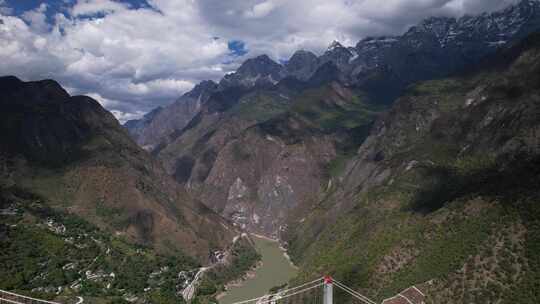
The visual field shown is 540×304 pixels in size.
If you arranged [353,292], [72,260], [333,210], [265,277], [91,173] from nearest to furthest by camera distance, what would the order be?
[353,292] < [72,260] < [265,277] < [91,173] < [333,210]

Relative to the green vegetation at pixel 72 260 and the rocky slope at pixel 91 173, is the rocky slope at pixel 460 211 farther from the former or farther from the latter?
the rocky slope at pixel 91 173

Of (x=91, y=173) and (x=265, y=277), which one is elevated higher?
(x=91, y=173)

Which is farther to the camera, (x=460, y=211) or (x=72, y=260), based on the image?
(x=72, y=260)

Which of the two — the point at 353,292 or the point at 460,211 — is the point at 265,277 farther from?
the point at 460,211

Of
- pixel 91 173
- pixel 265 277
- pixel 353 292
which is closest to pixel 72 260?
pixel 91 173

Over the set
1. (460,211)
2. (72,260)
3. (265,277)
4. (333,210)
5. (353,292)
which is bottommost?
(72,260)

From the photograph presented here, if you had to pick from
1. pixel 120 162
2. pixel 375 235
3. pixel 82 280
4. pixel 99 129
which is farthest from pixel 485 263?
pixel 99 129

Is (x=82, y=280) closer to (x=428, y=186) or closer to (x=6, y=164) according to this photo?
(x=6, y=164)
